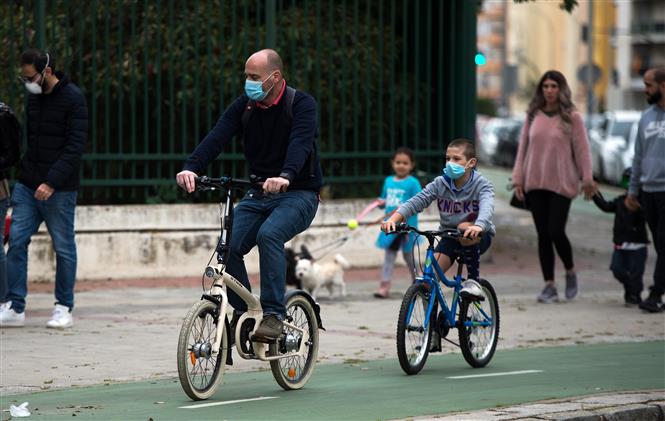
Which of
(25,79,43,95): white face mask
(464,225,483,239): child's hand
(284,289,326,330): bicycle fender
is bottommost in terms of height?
(284,289,326,330): bicycle fender

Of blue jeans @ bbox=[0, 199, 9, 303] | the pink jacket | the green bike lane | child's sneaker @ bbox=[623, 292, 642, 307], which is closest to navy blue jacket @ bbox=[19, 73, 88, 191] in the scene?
blue jeans @ bbox=[0, 199, 9, 303]

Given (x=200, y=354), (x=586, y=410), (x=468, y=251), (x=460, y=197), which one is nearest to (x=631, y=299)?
(x=468, y=251)

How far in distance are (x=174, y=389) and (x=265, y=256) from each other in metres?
0.93

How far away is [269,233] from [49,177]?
320cm

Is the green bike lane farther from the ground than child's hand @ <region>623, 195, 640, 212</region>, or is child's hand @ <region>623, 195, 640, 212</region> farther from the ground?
child's hand @ <region>623, 195, 640, 212</region>

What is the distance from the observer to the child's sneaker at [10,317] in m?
11.1

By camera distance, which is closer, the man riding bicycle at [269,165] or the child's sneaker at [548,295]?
the man riding bicycle at [269,165]

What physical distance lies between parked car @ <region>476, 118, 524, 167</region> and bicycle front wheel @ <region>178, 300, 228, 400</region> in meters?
37.1

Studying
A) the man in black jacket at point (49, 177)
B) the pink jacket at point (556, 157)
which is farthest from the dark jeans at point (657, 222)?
the man in black jacket at point (49, 177)

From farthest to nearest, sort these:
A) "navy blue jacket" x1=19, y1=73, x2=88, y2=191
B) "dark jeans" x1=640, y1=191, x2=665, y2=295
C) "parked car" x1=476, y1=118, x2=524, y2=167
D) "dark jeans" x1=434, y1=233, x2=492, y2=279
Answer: "parked car" x1=476, y1=118, x2=524, y2=167 → "dark jeans" x1=640, y1=191, x2=665, y2=295 → "navy blue jacket" x1=19, y1=73, x2=88, y2=191 → "dark jeans" x1=434, y1=233, x2=492, y2=279

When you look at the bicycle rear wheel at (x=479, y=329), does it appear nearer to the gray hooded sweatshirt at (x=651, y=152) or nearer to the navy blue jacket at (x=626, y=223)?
the gray hooded sweatshirt at (x=651, y=152)

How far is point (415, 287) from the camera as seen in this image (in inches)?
354

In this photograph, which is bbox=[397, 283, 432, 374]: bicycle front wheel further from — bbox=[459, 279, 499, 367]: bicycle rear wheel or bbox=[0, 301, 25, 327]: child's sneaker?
bbox=[0, 301, 25, 327]: child's sneaker

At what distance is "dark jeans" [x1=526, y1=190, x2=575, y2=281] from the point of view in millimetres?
13023
